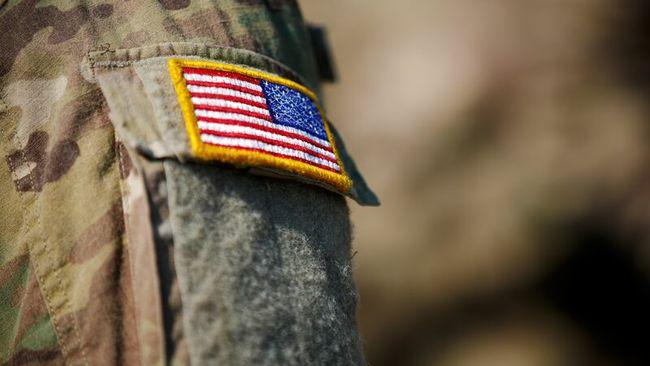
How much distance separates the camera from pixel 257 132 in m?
0.59

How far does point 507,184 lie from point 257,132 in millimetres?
1379

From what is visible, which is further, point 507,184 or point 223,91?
point 507,184

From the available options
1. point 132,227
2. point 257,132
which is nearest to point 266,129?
point 257,132

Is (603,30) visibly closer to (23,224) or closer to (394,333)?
(394,333)

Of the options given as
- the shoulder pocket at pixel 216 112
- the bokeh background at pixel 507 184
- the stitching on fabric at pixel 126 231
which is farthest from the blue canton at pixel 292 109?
the bokeh background at pixel 507 184

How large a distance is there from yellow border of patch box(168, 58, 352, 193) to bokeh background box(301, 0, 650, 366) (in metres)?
1.29

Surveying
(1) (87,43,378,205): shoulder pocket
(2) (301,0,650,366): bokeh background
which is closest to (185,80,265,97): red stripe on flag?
(1) (87,43,378,205): shoulder pocket

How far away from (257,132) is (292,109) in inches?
2.6

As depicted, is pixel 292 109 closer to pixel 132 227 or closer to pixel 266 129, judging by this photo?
pixel 266 129

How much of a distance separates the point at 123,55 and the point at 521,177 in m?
1.43

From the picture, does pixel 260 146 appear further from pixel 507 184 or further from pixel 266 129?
pixel 507 184

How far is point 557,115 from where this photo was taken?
1847 mm

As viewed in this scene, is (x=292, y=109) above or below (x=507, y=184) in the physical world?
above

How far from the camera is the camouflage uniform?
1.71 feet
